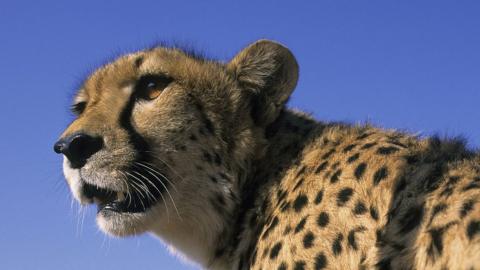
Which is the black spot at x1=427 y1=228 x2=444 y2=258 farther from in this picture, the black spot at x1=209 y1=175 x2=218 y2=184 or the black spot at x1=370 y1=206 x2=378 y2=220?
A: the black spot at x1=209 y1=175 x2=218 y2=184

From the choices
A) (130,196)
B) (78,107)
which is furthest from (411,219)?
(78,107)

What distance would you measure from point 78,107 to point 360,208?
2.06m

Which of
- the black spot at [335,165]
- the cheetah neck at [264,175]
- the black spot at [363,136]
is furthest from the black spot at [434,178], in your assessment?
the cheetah neck at [264,175]

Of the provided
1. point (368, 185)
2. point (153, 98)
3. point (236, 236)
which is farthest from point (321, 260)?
point (153, 98)

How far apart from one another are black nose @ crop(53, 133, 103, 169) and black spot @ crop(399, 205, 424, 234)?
1569mm

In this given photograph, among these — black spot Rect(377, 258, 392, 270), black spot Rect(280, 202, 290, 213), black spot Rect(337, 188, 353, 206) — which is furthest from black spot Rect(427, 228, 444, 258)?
black spot Rect(280, 202, 290, 213)

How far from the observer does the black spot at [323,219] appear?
331 cm

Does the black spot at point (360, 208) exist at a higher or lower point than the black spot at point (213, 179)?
lower

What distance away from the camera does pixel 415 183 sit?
3.24m

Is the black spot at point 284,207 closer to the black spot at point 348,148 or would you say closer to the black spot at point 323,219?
the black spot at point 323,219

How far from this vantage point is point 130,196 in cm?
400

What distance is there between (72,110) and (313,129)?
5.09ft

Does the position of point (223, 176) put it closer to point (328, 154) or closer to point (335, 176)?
point (328, 154)

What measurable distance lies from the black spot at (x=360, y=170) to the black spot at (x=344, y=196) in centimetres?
8
